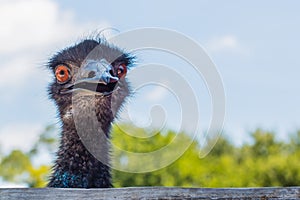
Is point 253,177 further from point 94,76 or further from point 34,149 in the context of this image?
point 94,76

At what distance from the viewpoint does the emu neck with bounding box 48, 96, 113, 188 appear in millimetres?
3891

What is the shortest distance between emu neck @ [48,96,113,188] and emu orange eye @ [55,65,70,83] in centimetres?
21

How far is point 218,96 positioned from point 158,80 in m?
0.66

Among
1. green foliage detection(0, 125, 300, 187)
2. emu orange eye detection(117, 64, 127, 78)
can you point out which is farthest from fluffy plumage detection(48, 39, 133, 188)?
green foliage detection(0, 125, 300, 187)

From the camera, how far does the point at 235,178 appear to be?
31.4m

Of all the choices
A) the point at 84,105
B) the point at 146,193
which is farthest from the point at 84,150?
the point at 146,193

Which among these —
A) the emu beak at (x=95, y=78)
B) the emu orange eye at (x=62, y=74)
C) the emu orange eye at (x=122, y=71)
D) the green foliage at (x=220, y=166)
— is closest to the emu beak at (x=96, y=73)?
the emu beak at (x=95, y=78)

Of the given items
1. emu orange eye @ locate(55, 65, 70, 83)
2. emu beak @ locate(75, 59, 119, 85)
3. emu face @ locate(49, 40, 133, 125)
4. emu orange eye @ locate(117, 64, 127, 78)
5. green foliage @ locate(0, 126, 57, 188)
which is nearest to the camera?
emu beak @ locate(75, 59, 119, 85)

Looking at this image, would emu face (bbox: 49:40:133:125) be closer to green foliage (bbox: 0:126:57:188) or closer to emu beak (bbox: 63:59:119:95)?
emu beak (bbox: 63:59:119:95)

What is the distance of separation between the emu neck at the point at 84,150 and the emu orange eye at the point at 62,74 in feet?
0.69

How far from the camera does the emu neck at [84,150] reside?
389cm

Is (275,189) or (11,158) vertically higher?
(11,158)

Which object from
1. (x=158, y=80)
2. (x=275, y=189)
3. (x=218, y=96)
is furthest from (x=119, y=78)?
(x=275, y=189)

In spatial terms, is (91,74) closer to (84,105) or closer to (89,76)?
(89,76)
